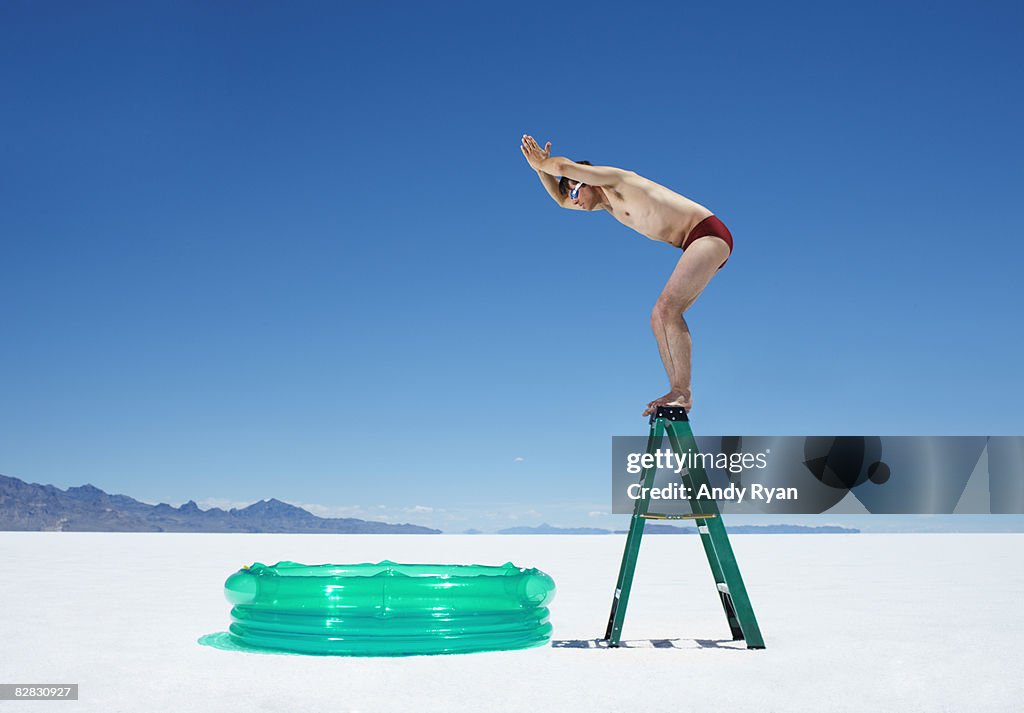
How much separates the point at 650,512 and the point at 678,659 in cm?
82

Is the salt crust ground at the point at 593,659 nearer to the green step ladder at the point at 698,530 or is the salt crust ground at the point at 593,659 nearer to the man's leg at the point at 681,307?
the green step ladder at the point at 698,530

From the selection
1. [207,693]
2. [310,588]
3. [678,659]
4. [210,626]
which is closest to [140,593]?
[210,626]

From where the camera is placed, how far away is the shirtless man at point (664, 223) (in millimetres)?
5480

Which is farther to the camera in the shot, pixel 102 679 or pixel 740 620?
pixel 740 620

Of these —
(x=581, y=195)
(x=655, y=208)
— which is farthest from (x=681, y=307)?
(x=581, y=195)

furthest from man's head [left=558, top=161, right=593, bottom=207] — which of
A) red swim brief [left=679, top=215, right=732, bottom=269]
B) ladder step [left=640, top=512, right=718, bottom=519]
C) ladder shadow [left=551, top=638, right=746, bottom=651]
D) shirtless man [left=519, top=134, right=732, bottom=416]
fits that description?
ladder shadow [left=551, top=638, right=746, bottom=651]

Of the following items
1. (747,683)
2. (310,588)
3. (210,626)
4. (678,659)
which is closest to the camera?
(747,683)

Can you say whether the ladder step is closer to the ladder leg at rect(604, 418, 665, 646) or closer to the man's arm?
the ladder leg at rect(604, 418, 665, 646)

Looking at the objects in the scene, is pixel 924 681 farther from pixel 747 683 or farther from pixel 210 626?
pixel 210 626

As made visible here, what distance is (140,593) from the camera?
8445mm

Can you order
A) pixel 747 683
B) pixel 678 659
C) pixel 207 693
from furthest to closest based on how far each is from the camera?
1. pixel 678 659
2. pixel 747 683
3. pixel 207 693

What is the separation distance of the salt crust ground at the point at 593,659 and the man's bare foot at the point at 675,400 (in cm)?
139

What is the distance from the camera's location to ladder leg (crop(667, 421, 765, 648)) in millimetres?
5250

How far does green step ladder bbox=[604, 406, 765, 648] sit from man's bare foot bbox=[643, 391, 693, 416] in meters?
0.03
